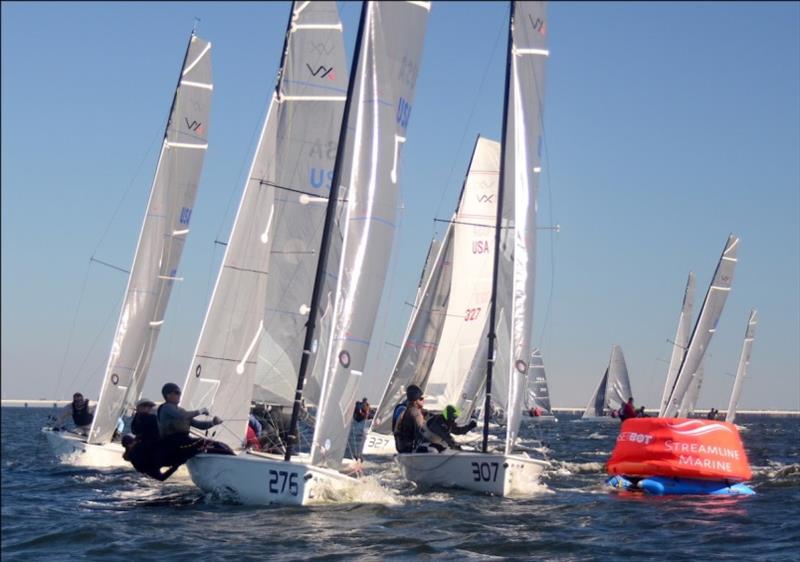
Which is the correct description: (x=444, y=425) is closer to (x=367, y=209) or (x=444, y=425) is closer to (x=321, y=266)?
(x=321, y=266)

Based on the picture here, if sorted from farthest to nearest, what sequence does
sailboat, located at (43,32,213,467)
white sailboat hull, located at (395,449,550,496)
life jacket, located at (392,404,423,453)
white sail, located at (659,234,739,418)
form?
white sail, located at (659,234,739,418)
sailboat, located at (43,32,213,467)
life jacket, located at (392,404,423,453)
white sailboat hull, located at (395,449,550,496)

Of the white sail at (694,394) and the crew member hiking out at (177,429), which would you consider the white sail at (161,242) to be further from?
the white sail at (694,394)

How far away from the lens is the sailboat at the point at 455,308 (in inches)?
1115

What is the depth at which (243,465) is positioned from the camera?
1448 centimetres

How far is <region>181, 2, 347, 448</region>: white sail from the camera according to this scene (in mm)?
17672

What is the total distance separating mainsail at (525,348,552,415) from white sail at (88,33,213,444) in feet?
138

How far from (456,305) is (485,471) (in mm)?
11793

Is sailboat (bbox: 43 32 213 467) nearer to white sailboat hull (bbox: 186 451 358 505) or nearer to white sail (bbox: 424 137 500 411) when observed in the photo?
white sail (bbox: 424 137 500 411)

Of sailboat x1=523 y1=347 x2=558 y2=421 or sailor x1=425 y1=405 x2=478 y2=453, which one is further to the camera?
sailboat x1=523 y1=347 x2=558 y2=421

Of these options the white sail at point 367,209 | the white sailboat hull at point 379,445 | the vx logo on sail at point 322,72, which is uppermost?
the vx logo on sail at point 322,72

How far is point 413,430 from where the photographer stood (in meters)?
18.9

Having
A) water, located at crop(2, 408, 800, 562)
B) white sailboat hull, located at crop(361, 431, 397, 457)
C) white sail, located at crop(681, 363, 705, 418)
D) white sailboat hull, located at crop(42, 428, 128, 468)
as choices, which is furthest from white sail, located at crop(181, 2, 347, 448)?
white sail, located at crop(681, 363, 705, 418)

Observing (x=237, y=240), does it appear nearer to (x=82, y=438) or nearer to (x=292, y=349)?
(x=292, y=349)

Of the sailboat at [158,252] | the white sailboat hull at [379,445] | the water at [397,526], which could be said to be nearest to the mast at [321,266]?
the water at [397,526]
